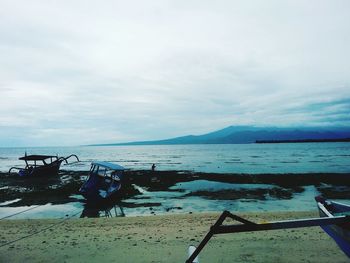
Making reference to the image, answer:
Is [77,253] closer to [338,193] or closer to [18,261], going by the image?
[18,261]

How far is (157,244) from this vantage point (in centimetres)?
1063

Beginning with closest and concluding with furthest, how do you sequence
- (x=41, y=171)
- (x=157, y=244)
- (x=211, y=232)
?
(x=211, y=232) < (x=157, y=244) < (x=41, y=171)

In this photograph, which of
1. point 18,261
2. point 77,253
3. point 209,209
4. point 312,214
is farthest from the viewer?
point 209,209

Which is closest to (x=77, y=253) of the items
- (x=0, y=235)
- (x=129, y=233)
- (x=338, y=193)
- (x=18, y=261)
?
(x=18, y=261)

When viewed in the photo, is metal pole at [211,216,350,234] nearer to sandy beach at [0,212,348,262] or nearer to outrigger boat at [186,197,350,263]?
outrigger boat at [186,197,350,263]

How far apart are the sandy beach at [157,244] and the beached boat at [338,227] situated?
4.86ft

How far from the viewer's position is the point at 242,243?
10.3 meters

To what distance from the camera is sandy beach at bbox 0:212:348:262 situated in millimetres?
9156

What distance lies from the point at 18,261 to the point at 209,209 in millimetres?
12737

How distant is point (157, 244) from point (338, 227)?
6.12m

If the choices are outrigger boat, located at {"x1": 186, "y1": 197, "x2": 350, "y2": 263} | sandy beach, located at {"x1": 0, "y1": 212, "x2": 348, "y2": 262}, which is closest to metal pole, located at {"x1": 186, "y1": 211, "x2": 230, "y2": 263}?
outrigger boat, located at {"x1": 186, "y1": 197, "x2": 350, "y2": 263}

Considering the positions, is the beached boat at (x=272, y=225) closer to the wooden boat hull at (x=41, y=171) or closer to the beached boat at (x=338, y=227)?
the beached boat at (x=338, y=227)

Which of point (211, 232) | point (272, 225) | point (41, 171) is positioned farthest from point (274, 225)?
point (41, 171)

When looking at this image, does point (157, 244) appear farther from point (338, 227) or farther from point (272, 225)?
point (272, 225)
